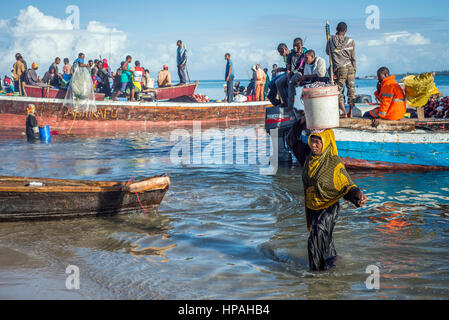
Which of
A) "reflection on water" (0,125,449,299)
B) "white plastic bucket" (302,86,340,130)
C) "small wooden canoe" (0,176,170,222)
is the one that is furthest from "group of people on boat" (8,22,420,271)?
"small wooden canoe" (0,176,170,222)

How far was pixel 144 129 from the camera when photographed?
16938 millimetres

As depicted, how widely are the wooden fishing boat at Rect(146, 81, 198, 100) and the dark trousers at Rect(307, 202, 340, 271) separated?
1455cm

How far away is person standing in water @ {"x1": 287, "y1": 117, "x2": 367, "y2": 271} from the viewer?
391cm

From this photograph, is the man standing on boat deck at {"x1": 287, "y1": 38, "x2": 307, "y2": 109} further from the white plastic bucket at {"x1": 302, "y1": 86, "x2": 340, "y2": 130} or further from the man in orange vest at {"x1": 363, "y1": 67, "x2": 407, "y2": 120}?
the white plastic bucket at {"x1": 302, "y1": 86, "x2": 340, "y2": 130}

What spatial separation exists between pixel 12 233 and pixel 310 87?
4.19 m

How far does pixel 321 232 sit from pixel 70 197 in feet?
11.2

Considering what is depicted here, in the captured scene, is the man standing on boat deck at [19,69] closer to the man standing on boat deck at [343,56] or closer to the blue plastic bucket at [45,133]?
the blue plastic bucket at [45,133]

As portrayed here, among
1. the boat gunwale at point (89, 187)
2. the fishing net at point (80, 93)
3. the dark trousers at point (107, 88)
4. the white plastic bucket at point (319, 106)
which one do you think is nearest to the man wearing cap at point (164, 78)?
the dark trousers at point (107, 88)

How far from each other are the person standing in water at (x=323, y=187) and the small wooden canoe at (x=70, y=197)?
253 cm

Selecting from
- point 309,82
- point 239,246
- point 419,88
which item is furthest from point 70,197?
point 419,88

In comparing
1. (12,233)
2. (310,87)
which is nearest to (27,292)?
(12,233)

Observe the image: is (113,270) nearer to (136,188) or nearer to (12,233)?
(136,188)

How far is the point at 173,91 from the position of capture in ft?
61.2

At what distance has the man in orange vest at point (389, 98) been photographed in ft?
26.4
